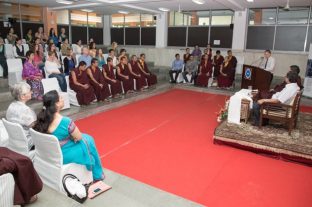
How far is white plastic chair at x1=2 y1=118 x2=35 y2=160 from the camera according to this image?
2.42 meters

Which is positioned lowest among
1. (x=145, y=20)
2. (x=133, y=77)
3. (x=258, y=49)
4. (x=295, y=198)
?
(x=295, y=198)

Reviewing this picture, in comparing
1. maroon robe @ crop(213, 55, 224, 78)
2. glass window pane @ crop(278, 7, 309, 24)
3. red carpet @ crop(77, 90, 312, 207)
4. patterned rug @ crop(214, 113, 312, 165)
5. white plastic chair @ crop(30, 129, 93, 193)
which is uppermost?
glass window pane @ crop(278, 7, 309, 24)

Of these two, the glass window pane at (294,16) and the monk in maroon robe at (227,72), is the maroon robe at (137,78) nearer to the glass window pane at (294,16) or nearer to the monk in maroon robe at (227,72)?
the monk in maroon robe at (227,72)

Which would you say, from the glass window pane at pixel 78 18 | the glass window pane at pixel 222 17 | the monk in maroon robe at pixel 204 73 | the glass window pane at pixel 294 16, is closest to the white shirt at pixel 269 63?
the monk in maroon robe at pixel 204 73

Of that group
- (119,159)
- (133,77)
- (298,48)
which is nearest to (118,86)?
(133,77)

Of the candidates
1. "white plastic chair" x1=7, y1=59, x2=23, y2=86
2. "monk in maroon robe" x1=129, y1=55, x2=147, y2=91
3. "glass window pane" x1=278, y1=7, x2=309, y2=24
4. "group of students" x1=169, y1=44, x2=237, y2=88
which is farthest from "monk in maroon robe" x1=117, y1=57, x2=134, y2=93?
"glass window pane" x1=278, y1=7, x2=309, y2=24

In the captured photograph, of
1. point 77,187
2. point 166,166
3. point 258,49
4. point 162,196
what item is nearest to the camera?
point 77,187

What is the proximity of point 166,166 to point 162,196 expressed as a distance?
79 cm

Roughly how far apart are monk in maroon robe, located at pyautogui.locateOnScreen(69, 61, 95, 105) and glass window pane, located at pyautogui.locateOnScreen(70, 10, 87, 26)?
6.18 metres

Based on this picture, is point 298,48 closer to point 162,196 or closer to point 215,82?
point 215,82

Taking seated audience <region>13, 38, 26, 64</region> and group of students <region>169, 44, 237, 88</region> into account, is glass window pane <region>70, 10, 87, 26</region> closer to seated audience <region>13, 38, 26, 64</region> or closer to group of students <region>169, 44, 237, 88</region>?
seated audience <region>13, 38, 26, 64</region>

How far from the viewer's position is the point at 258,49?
348 inches

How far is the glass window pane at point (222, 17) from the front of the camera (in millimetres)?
9172

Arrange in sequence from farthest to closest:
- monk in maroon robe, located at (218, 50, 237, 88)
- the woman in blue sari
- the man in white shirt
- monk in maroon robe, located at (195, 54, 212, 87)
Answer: monk in maroon robe, located at (195, 54, 212, 87), monk in maroon robe, located at (218, 50, 237, 88), the man in white shirt, the woman in blue sari
